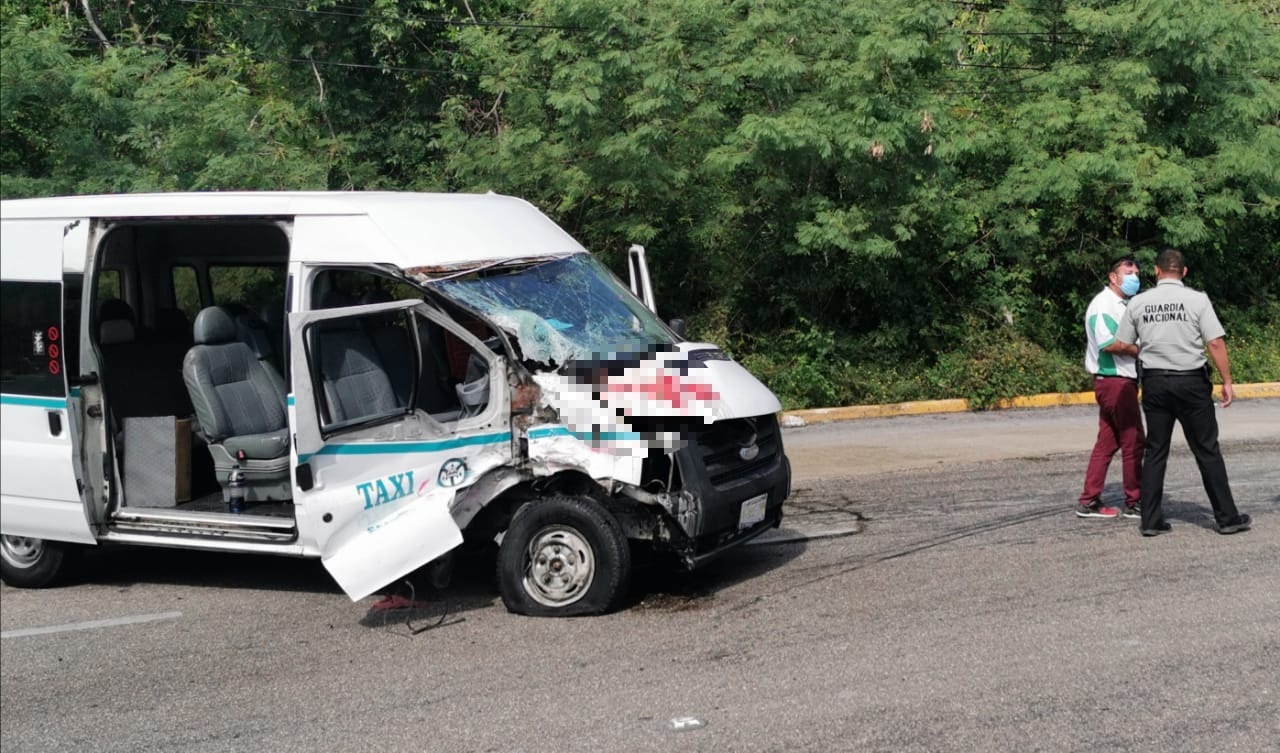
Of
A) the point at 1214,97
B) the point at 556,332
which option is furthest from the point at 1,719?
the point at 1214,97

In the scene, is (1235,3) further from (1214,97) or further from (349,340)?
(349,340)

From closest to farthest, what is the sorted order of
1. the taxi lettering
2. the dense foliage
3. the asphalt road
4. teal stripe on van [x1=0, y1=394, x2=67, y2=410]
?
1. the asphalt road
2. the taxi lettering
3. teal stripe on van [x1=0, y1=394, x2=67, y2=410]
4. the dense foliage

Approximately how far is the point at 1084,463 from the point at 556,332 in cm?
605

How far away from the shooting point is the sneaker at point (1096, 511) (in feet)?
30.6

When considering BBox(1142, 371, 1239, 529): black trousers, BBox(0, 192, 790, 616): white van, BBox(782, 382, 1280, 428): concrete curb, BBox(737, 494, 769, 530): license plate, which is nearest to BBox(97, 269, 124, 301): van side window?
BBox(0, 192, 790, 616): white van

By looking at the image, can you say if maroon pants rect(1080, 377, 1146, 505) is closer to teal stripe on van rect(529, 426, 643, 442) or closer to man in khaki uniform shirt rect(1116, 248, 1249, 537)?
man in khaki uniform shirt rect(1116, 248, 1249, 537)

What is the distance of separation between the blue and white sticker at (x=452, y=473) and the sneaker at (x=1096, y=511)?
4.54 metres

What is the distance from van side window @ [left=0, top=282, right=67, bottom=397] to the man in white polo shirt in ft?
22.3

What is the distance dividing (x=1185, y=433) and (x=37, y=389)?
7.31 m

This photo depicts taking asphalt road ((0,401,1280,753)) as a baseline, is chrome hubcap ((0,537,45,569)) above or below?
above

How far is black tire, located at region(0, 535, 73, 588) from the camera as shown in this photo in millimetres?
8852

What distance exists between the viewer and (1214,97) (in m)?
15.1

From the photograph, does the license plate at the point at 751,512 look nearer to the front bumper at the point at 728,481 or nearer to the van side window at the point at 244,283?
the front bumper at the point at 728,481

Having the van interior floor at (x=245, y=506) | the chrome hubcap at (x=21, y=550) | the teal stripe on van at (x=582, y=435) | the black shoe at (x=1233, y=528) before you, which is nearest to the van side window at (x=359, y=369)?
the van interior floor at (x=245, y=506)
